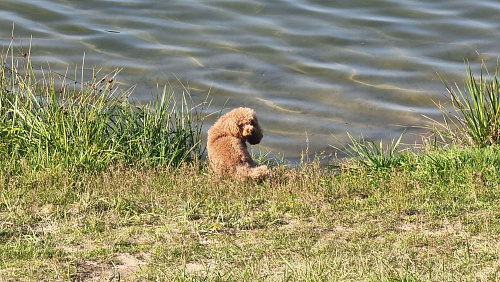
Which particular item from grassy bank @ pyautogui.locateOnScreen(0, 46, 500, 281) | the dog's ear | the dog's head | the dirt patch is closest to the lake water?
the dog's head

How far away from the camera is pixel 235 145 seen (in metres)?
6.80

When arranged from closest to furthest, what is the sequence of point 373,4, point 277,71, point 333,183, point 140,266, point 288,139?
1. point 140,266
2. point 333,183
3. point 288,139
4. point 277,71
5. point 373,4

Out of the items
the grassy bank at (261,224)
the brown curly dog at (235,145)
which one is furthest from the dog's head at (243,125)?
the grassy bank at (261,224)

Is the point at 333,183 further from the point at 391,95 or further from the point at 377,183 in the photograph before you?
the point at 391,95

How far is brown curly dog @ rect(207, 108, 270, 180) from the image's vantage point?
6.68 meters

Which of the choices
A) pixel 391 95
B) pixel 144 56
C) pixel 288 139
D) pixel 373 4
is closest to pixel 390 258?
pixel 288 139

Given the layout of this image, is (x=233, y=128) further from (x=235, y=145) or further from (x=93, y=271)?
(x=93, y=271)

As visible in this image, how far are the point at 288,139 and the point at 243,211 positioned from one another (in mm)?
4781

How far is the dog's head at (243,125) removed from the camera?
22.4 feet

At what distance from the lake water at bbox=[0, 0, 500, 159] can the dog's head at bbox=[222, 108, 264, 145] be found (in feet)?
10.2

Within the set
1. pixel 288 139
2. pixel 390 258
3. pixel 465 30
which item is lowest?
pixel 288 139

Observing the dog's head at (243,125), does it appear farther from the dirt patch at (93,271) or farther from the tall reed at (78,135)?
the dirt patch at (93,271)

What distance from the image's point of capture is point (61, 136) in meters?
6.96

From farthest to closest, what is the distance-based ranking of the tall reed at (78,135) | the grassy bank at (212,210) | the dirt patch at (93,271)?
the tall reed at (78,135) → the grassy bank at (212,210) → the dirt patch at (93,271)
